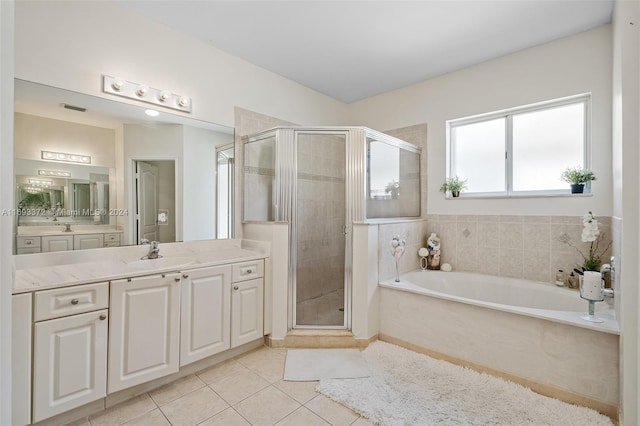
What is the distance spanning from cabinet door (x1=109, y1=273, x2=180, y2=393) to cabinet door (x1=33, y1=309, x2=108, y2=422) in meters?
0.06

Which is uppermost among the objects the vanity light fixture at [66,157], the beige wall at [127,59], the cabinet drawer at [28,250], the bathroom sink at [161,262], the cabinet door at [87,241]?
the beige wall at [127,59]

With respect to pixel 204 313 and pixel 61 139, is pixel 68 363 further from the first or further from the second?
pixel 61 139

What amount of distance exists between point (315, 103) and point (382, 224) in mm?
1919

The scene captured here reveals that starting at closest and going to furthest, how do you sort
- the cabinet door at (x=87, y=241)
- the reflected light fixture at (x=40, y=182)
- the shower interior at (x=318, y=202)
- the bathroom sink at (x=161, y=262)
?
the reflected light fixture at (x=40, y=182) → the cabinet door at (x=87, y=241) → the bathroom sink at (x=161, y=262) → the shower interior at (x=318, y=202)

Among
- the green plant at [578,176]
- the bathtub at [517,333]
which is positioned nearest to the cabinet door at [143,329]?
the bathtub at [517,333]

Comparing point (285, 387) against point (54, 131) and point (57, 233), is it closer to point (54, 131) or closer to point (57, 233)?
point (57, 233)

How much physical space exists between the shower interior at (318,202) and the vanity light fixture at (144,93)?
69 centimetres

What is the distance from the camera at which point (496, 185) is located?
3066mm

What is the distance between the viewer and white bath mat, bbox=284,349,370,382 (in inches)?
84.0

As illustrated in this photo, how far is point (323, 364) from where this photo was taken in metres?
2.29

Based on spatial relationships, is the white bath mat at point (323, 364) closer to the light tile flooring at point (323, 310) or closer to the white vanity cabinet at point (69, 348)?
the light tile flooring at point (323, 310)

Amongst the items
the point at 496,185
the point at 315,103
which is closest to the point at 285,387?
the point at 496,185

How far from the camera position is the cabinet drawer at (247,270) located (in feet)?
7.74

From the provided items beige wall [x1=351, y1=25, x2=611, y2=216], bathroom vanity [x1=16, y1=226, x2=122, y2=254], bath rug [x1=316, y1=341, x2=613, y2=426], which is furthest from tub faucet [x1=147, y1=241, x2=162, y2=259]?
beige wall [x1=351, y1=25, x2=611, y2=216]
